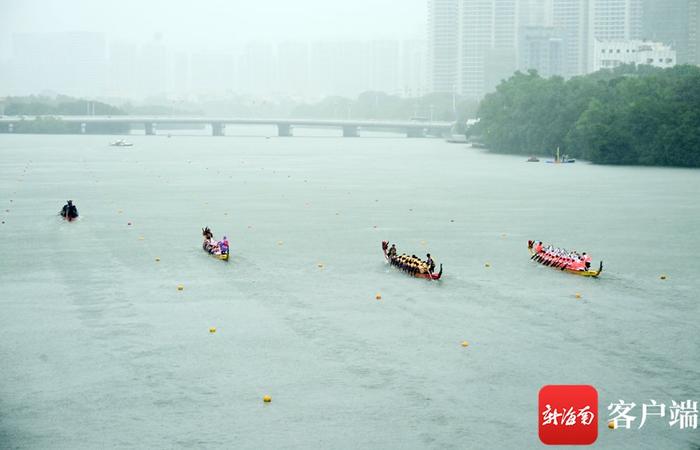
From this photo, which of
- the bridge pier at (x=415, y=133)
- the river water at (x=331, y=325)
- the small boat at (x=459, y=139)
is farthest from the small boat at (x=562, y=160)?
the bridge pier at (x=415, y=133)

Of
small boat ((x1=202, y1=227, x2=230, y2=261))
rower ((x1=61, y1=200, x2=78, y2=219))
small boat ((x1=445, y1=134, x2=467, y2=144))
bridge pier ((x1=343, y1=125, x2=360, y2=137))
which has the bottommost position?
small boat ((x1=202, y1=227, x2=230, y2=261))

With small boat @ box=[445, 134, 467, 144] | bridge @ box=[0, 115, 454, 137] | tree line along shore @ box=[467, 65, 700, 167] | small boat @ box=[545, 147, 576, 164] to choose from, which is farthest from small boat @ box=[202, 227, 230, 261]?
bridge @ box=[0, 115, 454, 137]

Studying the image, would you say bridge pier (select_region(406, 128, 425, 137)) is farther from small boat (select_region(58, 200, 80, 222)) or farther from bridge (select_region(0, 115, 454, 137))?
small boat (select_region(58, 200, 80, 222))

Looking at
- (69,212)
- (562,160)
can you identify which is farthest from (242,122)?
(69,212)

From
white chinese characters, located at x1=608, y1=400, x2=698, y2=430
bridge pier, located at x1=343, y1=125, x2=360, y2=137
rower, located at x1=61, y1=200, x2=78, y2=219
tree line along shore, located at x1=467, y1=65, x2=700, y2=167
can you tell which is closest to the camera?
white chinese characters, located at x1=608, y1=400, x2=698, y2=430

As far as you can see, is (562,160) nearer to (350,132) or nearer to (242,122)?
(242,122)

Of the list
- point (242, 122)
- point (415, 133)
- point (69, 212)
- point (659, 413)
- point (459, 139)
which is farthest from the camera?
point (415, 133)

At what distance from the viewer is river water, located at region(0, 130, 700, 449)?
767 inches

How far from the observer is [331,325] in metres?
26.2

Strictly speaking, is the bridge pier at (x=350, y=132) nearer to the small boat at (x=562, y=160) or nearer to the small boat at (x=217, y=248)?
the small boat at (x=562, y=160)

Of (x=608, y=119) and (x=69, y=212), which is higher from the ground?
(x=608, y=119)

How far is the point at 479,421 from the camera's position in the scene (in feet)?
64.2

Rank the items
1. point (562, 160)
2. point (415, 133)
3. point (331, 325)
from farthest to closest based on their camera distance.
A: point (415, 133), point (562, 160), point (331, 325)

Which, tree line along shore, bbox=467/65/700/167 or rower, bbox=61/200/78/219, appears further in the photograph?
tree line along shore, bbox=467/65/700/167
